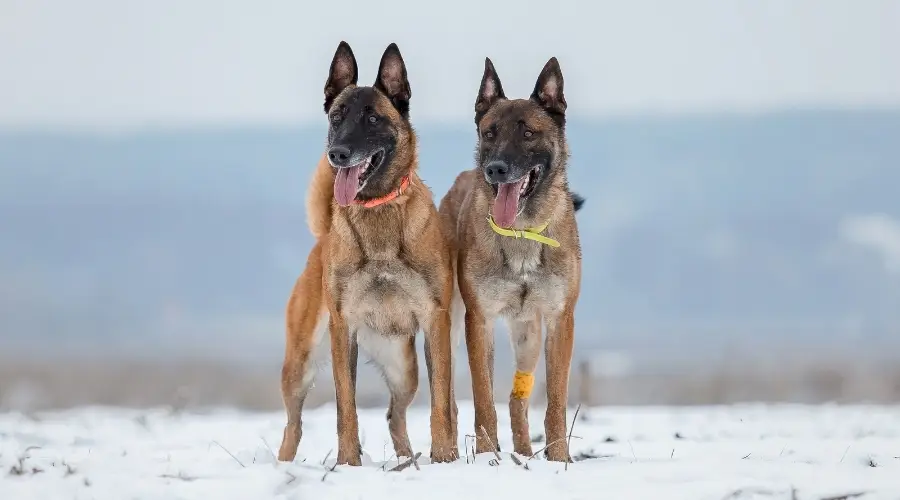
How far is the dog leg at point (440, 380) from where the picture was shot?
739cm

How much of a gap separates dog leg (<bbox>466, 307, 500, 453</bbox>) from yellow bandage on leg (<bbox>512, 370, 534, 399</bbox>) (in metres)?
0.66

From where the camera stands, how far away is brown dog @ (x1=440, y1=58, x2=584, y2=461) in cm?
767

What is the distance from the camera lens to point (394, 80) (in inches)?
303

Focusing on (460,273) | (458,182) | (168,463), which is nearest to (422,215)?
(460,273)

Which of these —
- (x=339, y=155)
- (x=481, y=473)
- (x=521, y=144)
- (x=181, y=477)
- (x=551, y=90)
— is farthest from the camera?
(x=551, y=90)

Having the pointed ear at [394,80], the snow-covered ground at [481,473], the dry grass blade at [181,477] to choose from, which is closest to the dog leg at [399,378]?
the snow-covered ground at [481,473]

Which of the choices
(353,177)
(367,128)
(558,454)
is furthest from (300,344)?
(558,454)

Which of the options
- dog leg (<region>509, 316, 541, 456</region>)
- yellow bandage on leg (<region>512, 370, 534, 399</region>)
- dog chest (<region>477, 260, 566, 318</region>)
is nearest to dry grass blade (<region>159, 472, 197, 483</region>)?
dog chest (<region>477, 260, 566, 318</region>)

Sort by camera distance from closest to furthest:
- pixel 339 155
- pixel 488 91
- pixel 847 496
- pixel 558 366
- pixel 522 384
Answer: pixel 847 496
pixel 339 155
pixel 558 366
pixel 488 91
pixel 522 384

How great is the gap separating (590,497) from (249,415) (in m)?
8.58

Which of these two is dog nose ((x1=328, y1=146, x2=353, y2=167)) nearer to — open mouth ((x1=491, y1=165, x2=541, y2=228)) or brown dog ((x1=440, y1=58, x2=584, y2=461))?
brown dog ((x1=440, y1=58, x2=584, y2=461))

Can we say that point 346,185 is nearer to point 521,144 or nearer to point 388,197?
point 388,197

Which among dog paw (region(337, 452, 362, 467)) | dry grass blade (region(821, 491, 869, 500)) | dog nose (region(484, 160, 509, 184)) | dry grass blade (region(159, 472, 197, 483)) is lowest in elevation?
dog paw (region(337, 452, 362, 467))

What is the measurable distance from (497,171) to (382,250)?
1047 mm
